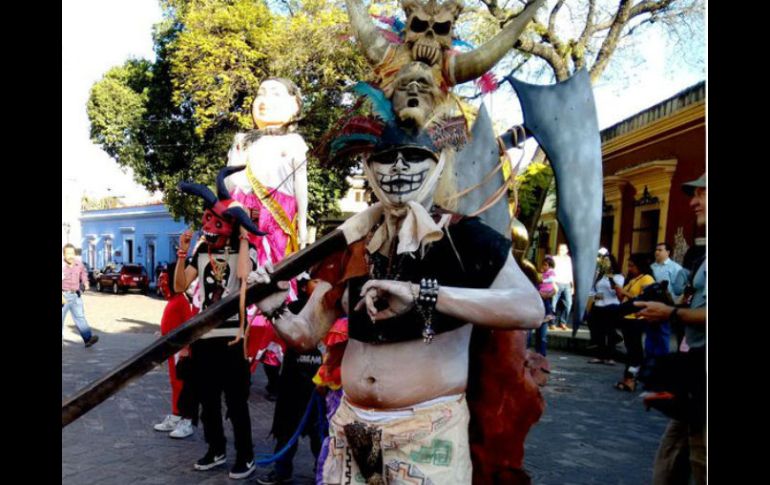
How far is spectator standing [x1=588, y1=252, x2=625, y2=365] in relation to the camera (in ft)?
26.2

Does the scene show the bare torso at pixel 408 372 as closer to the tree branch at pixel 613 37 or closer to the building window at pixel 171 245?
the tree branch at pixel 613 37

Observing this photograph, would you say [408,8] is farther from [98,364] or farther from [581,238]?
[98,364]

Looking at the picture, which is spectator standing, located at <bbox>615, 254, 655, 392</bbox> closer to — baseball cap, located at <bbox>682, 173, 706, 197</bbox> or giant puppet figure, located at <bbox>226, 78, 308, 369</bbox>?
baseball cap, located at <bbox>682, 173, 706, 197</bbox>

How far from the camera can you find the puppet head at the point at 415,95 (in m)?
2.08

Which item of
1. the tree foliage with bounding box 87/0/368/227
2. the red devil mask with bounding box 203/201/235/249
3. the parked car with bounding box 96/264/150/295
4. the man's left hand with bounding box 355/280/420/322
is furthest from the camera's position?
the parked car with bounding box 96/264/150/295

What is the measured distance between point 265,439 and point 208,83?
36.2ft

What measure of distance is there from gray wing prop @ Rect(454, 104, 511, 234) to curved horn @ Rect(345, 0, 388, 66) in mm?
596

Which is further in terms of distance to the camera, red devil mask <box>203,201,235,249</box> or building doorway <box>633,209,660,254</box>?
building doorway <box>633,209,660,254</box>

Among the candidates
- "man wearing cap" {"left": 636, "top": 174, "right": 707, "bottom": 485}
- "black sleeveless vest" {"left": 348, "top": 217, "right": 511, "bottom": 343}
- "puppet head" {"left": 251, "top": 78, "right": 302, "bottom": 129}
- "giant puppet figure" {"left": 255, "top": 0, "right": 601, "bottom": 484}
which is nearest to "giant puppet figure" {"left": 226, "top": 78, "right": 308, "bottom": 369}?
"puppet head" {"left": 251, "top": 78, "right": 302, "bottom": 129}

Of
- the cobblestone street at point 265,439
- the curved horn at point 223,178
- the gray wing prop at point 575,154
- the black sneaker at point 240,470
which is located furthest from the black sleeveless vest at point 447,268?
the cobblestone street at point 265,439

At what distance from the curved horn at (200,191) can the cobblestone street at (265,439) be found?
1.86 metres

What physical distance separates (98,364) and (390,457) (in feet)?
23.2
